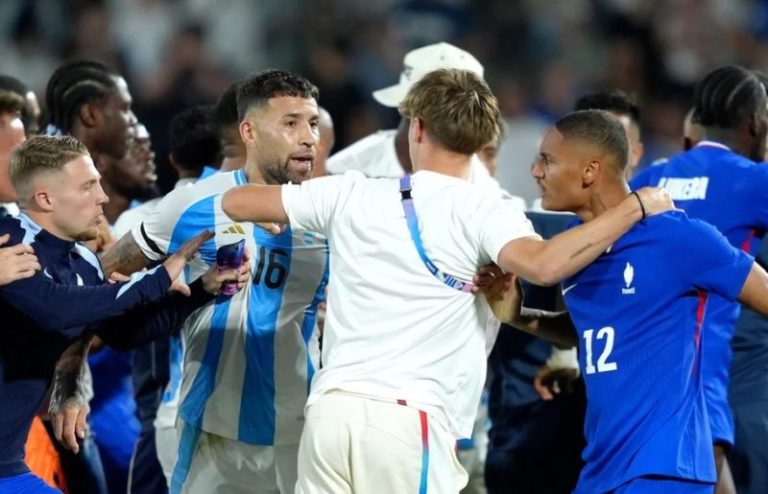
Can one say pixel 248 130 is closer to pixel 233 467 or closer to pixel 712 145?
pixel 233 467

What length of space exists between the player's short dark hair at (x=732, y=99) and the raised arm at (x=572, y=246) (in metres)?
2.05

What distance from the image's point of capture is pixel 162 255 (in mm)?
5758

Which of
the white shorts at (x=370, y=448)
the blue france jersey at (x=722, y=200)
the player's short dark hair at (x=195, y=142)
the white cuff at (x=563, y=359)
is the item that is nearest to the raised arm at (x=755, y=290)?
the blue france jersey at (x=722, y=200)

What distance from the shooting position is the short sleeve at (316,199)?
15.8 ft

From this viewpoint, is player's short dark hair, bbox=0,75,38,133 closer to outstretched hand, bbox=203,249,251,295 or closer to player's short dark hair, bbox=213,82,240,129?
player's short dark hair, bbox=213,82,240,129

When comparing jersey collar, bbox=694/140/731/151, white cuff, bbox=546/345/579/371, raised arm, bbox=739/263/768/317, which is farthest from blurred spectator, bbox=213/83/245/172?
raised arm, bbox=739/263/768/317

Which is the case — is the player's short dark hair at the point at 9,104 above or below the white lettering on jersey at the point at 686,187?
above

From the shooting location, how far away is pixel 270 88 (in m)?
5.70

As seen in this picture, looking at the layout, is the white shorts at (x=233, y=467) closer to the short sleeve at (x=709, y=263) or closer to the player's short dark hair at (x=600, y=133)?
the player's short dark hair at (x=600, y=133)

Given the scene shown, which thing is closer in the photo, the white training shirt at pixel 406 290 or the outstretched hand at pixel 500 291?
the white training shirt at pixel 406 290

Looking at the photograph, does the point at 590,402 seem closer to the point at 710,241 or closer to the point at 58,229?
the point at 710,241

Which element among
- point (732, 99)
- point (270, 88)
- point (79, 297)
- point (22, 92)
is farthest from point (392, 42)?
point (79, 297)

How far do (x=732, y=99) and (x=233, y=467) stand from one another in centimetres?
285

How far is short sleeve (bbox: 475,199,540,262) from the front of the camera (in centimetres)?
454
